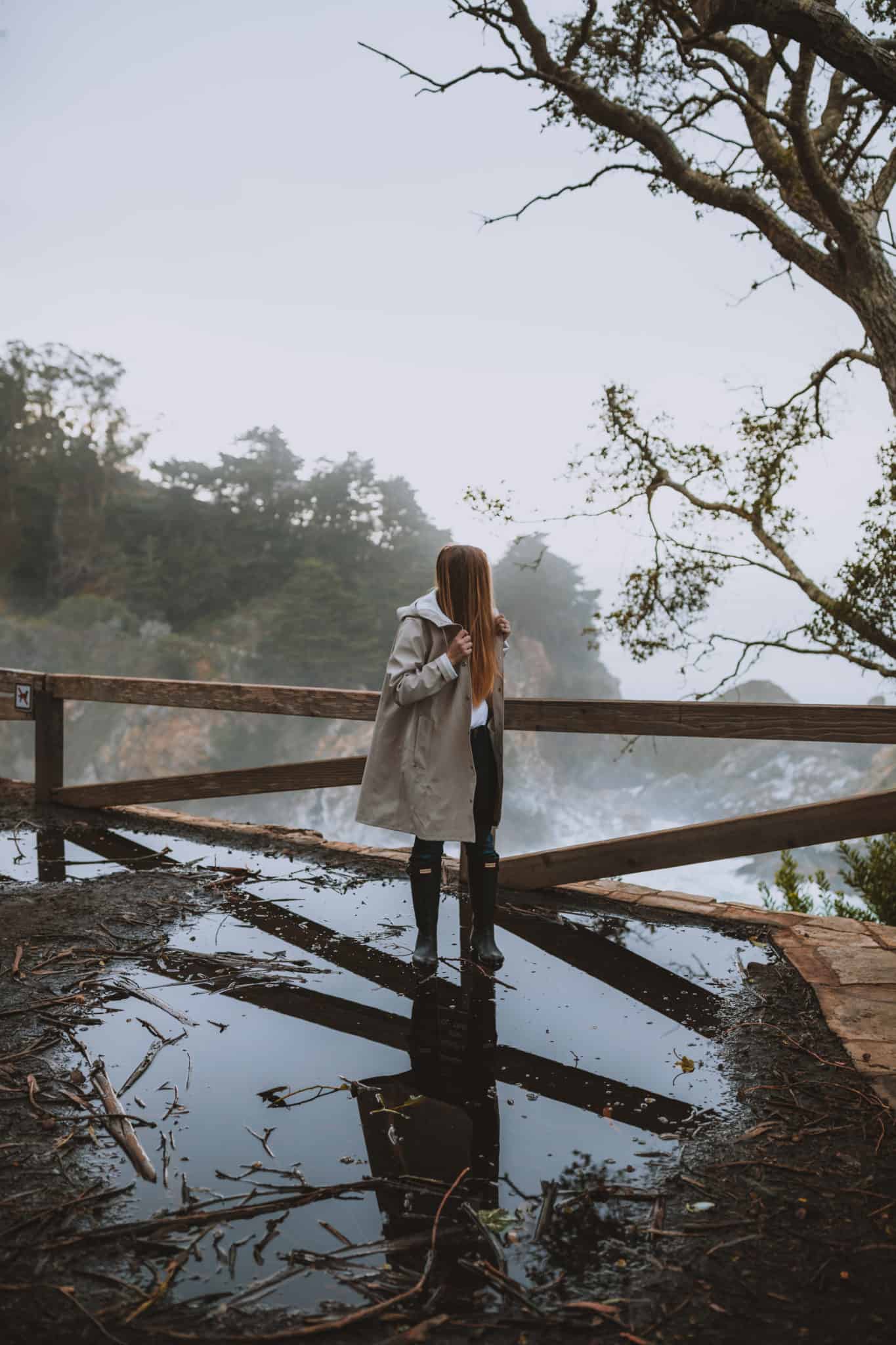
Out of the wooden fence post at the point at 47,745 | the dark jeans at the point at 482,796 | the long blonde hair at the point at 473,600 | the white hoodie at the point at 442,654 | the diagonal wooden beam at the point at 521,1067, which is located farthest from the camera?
the wooden fence post at the point at 47,745

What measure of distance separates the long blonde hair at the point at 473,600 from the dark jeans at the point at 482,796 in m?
0.17

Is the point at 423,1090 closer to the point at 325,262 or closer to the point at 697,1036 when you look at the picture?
the point at 697,1036

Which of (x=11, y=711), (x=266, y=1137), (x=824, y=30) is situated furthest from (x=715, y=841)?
(x=11, y=711)

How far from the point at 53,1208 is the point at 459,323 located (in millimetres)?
79877

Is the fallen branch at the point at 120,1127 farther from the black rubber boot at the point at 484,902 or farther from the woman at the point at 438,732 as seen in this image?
the black rubber boot at the point at 484,902

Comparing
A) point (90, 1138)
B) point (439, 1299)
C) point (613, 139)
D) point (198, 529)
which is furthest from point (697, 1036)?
point (198, 529)

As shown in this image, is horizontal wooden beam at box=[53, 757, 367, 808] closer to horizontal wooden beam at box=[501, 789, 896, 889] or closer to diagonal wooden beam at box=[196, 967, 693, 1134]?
horizontal wooden beam at box=[501, 789, 896, 889]

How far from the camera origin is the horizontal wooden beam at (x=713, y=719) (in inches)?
138

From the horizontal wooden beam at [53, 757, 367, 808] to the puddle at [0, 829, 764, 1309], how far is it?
0.67 meters

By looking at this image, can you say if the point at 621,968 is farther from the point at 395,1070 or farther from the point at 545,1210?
the point at 545,1210

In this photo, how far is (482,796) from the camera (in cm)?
356

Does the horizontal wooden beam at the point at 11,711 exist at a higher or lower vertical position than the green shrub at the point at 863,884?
higher

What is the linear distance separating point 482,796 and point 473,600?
0.74m

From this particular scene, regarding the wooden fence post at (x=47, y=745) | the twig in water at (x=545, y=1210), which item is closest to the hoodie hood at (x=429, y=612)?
the twig in water at (x=545, y=1210)
